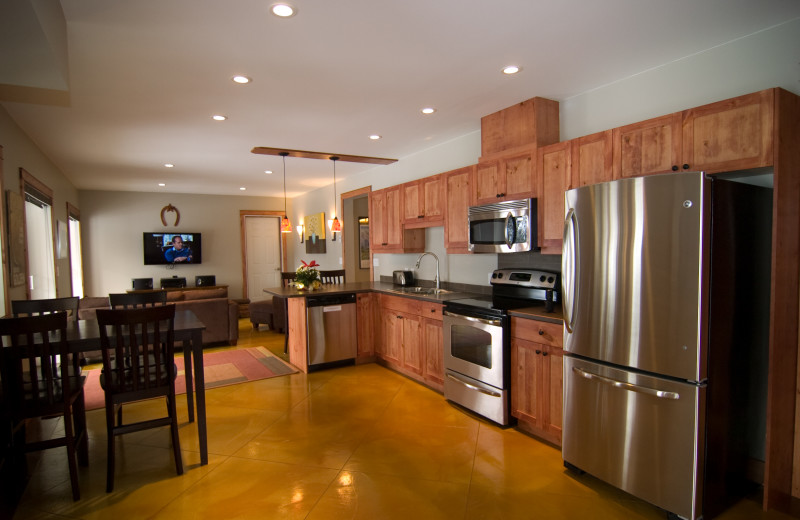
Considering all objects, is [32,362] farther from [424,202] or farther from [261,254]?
[261,254]

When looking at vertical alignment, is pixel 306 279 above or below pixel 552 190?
below

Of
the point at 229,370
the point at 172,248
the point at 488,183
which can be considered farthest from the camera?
the point at 172,248

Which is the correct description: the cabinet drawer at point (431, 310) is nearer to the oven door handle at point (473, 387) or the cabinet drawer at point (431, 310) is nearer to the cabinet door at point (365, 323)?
the oven door handle at point (473, 387)

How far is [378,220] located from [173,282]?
5.22 meters

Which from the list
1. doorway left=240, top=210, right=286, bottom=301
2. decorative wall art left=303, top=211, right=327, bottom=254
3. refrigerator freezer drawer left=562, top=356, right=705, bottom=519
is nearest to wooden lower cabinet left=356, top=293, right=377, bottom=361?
refrigerator freezer drawer left=562, top=356, right=705, bottom=519

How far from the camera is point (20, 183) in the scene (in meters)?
3.76

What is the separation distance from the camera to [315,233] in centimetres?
834

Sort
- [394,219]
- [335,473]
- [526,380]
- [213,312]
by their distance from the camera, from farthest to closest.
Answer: [213,312]
[394,219]
[526,380]
[335,473]

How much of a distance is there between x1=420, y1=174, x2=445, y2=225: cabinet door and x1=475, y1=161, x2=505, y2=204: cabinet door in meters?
0.55

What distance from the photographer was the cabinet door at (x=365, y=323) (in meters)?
4.97

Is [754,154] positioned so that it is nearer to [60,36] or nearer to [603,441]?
[603,441]

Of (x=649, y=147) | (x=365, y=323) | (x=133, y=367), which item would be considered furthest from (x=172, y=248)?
(x=649, y=147)

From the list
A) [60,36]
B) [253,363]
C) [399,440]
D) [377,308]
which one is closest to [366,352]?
[377,308]

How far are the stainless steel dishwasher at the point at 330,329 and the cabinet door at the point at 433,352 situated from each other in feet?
3.62
